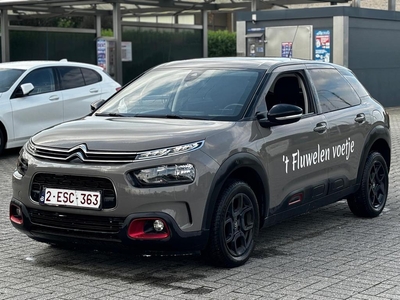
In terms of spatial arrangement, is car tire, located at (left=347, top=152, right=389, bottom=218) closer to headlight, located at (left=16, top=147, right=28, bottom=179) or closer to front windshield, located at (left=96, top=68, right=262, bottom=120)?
front windshield, located at (left=96, top=68, right=262, bottom=120)

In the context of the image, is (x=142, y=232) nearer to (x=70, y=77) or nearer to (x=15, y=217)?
(x=15, y=217)

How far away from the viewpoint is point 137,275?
6141 mm

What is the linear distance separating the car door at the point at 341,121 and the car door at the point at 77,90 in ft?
24.0

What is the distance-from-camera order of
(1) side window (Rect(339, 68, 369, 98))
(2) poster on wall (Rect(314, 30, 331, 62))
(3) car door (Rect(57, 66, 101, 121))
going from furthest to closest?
1. (2) poster on wall (Rect(314, 30, 331, 62))
2. (3) car door (Rect(57, 66, 101, 121))
3. (1) side window (Rect(339, 68, 369, 98))

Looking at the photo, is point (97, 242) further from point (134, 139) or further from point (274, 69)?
point (274, 69)

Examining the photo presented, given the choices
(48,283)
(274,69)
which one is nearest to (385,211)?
(274,69)

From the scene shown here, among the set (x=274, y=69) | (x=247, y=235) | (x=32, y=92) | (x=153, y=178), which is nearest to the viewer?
(x=153, y=178)

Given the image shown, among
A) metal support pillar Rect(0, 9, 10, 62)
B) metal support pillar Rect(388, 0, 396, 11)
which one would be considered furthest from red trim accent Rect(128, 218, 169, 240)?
metal support pillar Rect(388, 0, 396, 11)

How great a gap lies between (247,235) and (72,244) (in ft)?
4.44

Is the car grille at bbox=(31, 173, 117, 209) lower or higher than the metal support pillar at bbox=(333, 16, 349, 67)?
lower

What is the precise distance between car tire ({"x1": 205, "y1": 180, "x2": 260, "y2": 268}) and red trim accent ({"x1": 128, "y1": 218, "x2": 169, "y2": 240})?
409 millimetres

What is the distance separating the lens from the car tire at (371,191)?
833 cm

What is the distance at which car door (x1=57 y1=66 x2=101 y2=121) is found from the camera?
1467cm

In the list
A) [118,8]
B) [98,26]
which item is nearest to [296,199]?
[118,8]
